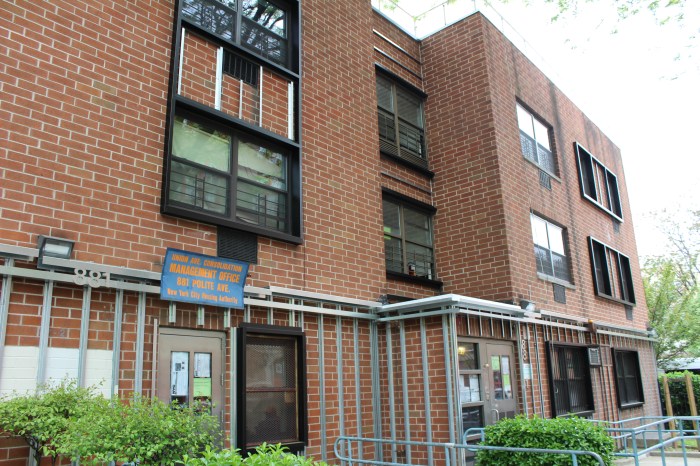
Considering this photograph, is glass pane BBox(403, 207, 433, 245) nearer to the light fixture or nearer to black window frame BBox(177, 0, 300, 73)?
black window frame BBox(177, 0, 300, 73)

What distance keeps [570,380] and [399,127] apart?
6.76 metres

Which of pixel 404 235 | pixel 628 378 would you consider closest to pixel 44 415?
pixel 404 235

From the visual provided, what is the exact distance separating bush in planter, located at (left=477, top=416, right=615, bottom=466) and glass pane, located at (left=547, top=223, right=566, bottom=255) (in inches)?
257

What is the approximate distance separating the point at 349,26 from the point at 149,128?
5325 millimetres

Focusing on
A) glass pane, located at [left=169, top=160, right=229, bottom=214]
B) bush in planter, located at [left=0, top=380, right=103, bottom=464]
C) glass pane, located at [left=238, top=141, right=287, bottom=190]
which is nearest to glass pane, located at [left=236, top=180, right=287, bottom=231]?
glass pane, located at [left=238, top=141, right=287, bottom=190]

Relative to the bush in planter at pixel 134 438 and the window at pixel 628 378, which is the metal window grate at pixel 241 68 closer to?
the bush in planter at pixel 134 438

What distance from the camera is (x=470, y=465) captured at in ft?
31.0

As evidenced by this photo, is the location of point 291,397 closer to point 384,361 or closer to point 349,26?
point 384,361

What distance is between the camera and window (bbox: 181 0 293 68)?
8.64 m

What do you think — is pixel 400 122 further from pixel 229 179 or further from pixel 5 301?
pixel 5 301

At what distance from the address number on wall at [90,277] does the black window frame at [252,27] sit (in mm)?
3815

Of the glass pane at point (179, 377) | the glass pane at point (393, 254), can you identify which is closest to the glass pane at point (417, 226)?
the glass pane at point (393, 254)

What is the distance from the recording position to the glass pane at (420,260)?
12117 mm

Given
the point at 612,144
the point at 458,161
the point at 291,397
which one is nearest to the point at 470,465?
the point at 291,397
